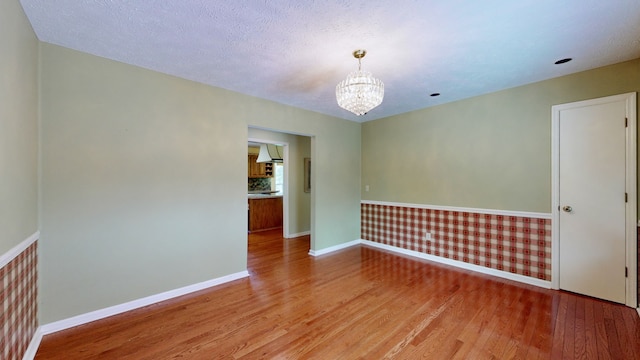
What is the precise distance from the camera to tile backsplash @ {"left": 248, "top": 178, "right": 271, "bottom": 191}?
8.27 m

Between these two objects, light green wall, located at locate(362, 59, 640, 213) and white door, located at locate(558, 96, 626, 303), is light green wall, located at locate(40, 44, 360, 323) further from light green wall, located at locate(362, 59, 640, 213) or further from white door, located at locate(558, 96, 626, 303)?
white door, located at locate(558, 96, 626, 303)

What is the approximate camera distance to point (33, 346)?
6.11 feet

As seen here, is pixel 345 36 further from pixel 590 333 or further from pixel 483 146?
pixel 590 333

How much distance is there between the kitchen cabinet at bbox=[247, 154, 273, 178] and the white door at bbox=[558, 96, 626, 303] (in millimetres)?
6965

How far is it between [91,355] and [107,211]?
1170 mm

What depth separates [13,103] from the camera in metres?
1.55

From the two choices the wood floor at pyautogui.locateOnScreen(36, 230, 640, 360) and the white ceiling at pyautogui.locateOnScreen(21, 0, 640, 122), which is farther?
the wood floor at pyautogui.locateOnScreen(36, 230, 640, 360)

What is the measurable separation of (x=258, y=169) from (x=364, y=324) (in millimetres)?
6597

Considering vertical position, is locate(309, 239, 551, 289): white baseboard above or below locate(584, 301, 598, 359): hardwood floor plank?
above

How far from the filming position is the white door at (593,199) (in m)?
2.52

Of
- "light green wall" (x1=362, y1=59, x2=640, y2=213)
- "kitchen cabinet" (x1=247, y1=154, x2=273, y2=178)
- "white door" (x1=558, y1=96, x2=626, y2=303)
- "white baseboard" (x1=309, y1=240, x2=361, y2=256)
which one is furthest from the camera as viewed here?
"kitchen cabinet" (x1=247, y1=154, x2=273, y2=178)

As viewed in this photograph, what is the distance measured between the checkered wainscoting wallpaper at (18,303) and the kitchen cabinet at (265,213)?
4183mm

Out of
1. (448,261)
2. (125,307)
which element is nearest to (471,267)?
(448,261)

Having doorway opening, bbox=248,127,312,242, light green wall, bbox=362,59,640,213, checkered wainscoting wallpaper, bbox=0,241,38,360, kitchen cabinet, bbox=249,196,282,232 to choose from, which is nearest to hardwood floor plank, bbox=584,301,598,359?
light green wall, bbox=362,59,640,213
